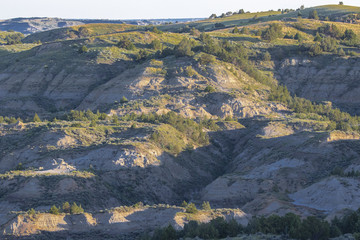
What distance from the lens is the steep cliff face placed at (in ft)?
249

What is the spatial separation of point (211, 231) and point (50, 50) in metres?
57.1

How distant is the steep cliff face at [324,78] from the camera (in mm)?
76000

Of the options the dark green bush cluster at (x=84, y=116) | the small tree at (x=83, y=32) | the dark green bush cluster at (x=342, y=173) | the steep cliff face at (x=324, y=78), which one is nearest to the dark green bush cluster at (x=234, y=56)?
the steep cliff face at (x=324, y=78)

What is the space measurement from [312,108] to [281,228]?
37997 millimetres

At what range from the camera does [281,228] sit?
32.8 meters

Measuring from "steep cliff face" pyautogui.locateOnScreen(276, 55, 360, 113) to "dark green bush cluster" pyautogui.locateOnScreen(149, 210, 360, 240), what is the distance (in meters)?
42.7

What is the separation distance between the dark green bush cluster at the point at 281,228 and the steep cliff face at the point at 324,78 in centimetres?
4271

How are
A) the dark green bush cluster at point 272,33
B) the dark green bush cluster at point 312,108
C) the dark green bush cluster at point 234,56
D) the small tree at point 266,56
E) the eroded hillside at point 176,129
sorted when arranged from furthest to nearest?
1. the dark green bush cluster at point 272,33
2. the small tree at point 266,56
3. the dark green bush cluster at point 234,56
4. the dark green bush cluster at point 312,108
5. the eroded hillside at point 176,129

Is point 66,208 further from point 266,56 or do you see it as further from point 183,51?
point 266,56

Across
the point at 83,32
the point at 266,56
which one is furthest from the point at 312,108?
the point at 83,32

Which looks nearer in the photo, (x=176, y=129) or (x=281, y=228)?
(x=281, y=228)

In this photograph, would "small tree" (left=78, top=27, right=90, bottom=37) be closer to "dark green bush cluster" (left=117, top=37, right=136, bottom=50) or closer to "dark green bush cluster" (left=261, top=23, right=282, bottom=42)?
"dark green bush cluster" (left=117, top=37, right=136, bottom=50)

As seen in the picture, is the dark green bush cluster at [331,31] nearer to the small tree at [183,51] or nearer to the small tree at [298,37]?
the small tree at [298,37]

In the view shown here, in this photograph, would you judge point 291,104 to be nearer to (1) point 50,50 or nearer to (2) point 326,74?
(2) point 326,74
